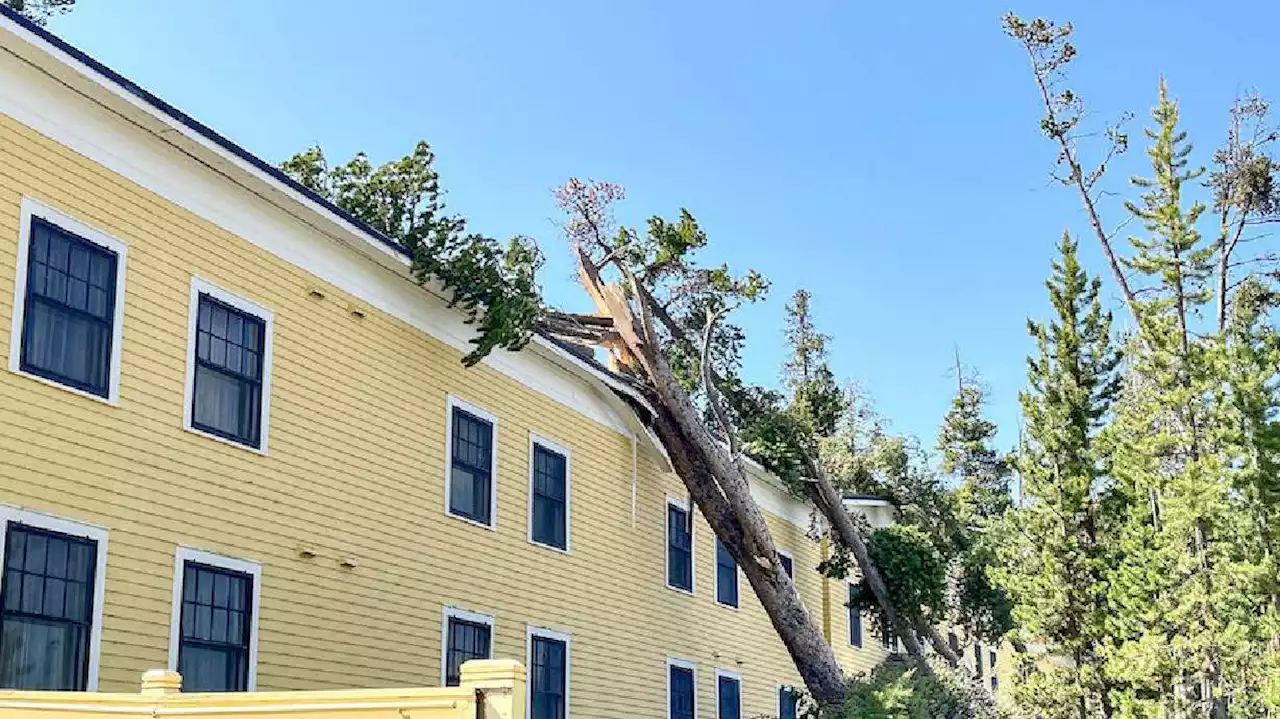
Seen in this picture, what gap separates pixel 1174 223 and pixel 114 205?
1595cm

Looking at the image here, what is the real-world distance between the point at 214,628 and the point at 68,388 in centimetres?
274

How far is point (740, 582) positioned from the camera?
25.9 m

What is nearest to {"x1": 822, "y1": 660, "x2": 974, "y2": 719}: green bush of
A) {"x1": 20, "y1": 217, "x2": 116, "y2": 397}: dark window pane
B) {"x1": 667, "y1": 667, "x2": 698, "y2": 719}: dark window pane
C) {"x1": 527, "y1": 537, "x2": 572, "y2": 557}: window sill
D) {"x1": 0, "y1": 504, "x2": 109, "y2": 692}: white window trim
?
{"x1": 667, "y1": 667, "x2": 698, "y2": 719}: dark window pane

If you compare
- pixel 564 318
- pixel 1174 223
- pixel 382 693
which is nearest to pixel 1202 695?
pixel 1174 223

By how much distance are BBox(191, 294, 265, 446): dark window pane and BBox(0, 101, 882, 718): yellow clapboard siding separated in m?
0.23

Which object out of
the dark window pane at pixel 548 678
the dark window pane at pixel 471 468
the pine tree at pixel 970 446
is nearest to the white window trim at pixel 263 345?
the dark window pane at pixel 471 468

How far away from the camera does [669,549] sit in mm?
22969

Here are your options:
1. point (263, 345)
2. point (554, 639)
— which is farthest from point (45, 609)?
point (554, 639)

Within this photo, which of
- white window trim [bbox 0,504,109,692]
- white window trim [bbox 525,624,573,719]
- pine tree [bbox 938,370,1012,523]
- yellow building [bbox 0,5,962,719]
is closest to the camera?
white window trim [bbox 0,504,109,692]

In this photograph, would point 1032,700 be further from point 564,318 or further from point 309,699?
point 309,699

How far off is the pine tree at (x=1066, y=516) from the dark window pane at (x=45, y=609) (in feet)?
47.4

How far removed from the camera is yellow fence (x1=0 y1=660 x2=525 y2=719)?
773 cm

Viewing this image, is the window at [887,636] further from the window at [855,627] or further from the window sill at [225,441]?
the window sill at [225,441]

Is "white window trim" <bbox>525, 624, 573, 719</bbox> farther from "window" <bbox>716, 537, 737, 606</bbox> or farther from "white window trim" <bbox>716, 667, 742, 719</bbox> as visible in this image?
"window" <bbox>716, 537, 737, 606</bbox>
